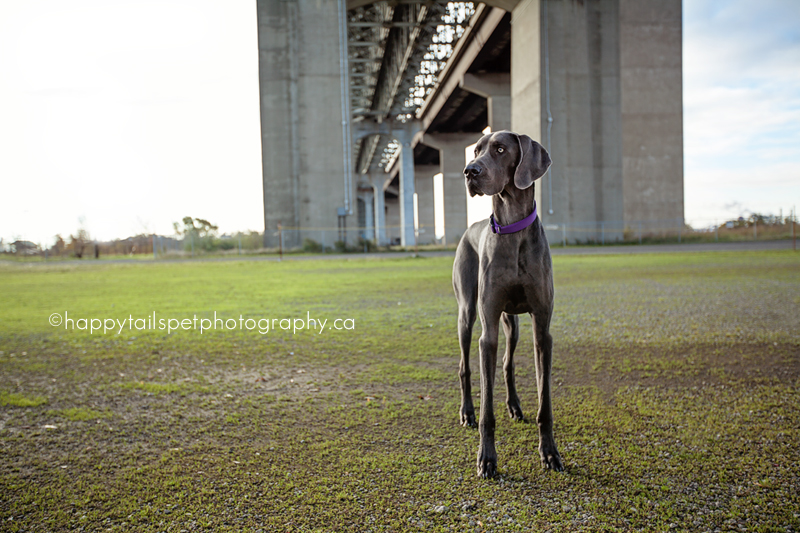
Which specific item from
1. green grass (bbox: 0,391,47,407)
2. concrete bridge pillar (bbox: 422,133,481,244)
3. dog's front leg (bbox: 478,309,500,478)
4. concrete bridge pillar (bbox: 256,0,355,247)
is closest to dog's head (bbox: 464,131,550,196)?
dog's front leg (bbox: 478,309,500,478)

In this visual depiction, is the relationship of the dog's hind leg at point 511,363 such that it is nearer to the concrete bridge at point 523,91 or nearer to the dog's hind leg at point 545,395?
the dog's hind leg at point 545,395

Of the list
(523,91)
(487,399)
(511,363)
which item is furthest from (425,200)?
(487,399)

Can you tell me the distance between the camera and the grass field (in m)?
2.15

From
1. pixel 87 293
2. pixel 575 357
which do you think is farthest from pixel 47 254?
pixel 575 357

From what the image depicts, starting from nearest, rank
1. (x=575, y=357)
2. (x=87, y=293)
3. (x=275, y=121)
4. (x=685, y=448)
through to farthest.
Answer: (x=685, y=448)
(x=575, y=357)
(x=87, y=293)
(x=275, y=121)

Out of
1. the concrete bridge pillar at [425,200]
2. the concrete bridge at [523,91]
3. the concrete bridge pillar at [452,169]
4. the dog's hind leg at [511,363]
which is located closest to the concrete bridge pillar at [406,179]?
the concrete bridge pillar at [452,169]

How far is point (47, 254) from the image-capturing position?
35.3 meters

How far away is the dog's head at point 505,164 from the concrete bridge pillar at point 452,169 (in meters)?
46.9

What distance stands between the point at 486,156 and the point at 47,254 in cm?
4098

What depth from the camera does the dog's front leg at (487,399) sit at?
2490 mm

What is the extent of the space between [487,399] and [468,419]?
1.95 ft

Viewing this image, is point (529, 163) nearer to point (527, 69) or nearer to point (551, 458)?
point (551, 458)

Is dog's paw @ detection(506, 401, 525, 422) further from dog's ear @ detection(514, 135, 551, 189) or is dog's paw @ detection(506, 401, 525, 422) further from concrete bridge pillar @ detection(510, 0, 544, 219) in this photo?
concrete bridge pillar @ detection(510, 0, 544, 219)

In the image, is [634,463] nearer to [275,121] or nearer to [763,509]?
[763,509]
